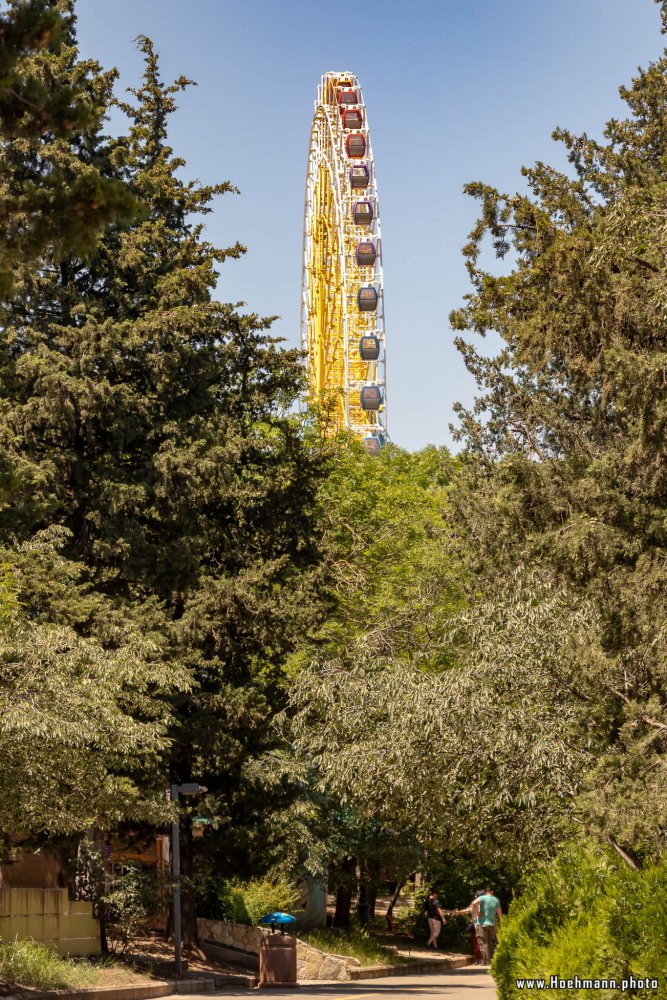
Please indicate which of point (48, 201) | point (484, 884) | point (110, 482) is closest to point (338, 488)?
point (484, 884)

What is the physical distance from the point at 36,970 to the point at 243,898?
37.6 ft

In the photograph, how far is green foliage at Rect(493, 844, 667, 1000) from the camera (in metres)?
9.38

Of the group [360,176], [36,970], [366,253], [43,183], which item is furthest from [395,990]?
[360,176]

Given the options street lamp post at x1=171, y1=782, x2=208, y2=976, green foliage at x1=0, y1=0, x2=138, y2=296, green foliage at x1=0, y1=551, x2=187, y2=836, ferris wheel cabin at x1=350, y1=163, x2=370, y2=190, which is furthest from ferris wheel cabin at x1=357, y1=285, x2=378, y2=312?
green foliage at x1=0, y1=0, x2=138, y2=296

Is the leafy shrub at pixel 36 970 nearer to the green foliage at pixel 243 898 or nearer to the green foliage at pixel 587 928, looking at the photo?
the green foliage at pixel 243 898

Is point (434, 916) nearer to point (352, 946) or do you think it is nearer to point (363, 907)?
point (363, 907)

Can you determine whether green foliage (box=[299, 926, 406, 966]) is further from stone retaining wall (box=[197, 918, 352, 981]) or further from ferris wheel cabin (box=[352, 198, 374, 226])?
ferris wheel cabin (box=[352, 198, 374, 226])

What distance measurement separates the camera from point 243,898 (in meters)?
30.3

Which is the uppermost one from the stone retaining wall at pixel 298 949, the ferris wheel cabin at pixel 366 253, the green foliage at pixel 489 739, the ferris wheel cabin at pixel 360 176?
the ferris wheel cabin at pixel 360 176

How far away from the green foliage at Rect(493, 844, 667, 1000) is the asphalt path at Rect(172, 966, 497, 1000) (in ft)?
24.9

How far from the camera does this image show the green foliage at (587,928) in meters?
9.38

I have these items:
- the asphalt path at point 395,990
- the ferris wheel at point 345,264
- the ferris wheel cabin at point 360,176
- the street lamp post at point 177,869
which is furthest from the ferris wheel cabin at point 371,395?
the street lamp post at point 177,869

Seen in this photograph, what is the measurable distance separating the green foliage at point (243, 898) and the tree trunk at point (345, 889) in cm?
155

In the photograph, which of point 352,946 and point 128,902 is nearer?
point 128,902
